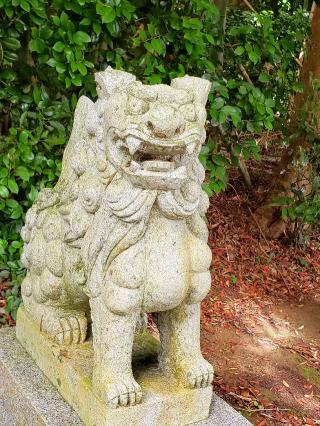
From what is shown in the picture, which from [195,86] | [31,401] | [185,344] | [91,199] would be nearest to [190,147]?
[195,86]

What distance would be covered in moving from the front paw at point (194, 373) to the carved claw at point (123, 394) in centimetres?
17

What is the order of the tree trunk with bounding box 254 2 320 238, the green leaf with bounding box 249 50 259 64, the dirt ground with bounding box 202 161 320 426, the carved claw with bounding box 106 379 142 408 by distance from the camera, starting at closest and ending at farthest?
the carved claw with bounding box 106 379 142 408 < the dirt ground with bounding box 202 161 320 426 < the green leaf with bounding box 249 50 259 64 < the tree trunk with bounding box 254 2 320 238

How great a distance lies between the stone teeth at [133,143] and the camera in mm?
1458

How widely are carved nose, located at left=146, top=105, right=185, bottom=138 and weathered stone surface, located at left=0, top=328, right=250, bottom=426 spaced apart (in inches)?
36.9

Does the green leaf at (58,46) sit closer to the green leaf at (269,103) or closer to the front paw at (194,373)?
the green leaf at (269,103)

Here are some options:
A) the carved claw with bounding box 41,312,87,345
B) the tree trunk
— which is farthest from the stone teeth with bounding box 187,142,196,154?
the tree trunk

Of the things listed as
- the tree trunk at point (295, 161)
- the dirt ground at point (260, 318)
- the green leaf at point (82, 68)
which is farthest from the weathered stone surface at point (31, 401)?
the tree trunk at point (295, 161)

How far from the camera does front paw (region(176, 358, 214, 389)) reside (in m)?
1.73

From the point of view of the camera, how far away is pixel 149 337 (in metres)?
2.11

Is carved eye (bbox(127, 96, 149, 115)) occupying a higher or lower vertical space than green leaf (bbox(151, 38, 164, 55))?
lower

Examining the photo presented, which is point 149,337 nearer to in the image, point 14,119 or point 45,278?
point 45,278

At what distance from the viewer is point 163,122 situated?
4.74 feet

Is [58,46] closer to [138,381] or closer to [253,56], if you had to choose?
[253,56]

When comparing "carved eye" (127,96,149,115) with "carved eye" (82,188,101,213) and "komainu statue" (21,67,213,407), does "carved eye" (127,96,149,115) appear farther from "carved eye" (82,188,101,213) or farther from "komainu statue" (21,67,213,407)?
"carved eye" (82,188,101,213)
